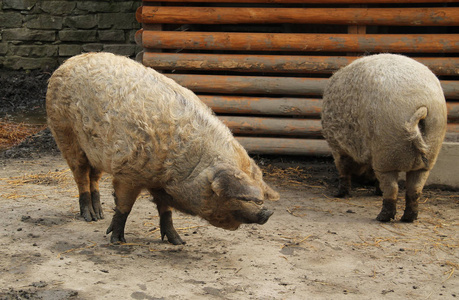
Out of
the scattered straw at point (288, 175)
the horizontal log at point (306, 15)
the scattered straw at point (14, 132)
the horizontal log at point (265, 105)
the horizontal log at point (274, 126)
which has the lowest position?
the scattered straw at point (14, 132)

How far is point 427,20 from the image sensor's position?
6.89 meters

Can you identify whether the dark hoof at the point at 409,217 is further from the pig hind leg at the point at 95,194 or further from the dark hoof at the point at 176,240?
the pig hind leg at the point at 95,194

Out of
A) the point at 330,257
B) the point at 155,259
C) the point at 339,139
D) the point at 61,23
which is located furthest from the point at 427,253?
the point at 61,23

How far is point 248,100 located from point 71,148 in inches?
116

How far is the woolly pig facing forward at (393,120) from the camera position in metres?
4.96

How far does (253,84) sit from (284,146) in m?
0.92

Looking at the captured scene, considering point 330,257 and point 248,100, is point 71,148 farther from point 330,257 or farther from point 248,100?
point 248,100

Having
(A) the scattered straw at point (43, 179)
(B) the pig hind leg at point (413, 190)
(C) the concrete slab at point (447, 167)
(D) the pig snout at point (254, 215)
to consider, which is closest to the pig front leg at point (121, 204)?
(D) the pig snout at point (254, 215)

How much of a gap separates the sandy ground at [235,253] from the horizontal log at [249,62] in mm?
1828

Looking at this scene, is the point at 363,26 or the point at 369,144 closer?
the point at 369,144

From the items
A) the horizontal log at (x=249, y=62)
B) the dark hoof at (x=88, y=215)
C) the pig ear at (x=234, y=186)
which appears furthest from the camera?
the horizontal log at (x=249, y=62)

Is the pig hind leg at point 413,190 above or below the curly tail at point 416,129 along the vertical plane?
below

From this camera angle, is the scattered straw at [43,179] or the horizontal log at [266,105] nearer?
the scattered straw at [43,179]

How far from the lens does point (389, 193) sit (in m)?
5.29
